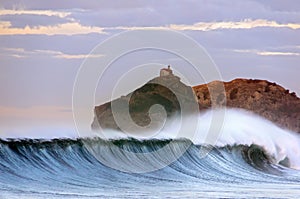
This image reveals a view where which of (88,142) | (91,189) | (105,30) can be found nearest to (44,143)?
(88,142)

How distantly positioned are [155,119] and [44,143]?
3.75 m

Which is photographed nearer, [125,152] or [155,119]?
[125,152]

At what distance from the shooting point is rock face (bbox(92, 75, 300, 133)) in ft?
68.4

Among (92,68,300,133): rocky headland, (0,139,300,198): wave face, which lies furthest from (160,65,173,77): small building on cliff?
(0,139,300,198): wave face

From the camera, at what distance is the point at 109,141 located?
1905 centimetres

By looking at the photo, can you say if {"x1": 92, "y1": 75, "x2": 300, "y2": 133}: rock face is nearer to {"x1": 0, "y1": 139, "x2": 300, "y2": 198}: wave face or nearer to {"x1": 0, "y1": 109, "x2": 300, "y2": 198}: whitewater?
{"x1": 0, "y1": 109, "x2": 300, "y2": 198}: whitewater

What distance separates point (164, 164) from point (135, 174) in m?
1.37

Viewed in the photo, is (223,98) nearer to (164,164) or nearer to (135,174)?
(164,164)

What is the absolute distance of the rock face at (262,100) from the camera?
21906 mm

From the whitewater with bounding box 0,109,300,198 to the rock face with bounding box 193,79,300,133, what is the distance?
0.23 m

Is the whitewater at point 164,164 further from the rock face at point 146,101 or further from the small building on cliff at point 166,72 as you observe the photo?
the small building on cliff at point 166,72

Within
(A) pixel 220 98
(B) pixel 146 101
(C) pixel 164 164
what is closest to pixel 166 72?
(B) pixel 146 101

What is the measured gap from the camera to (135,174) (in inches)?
673

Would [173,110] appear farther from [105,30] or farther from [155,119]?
[105,30]
